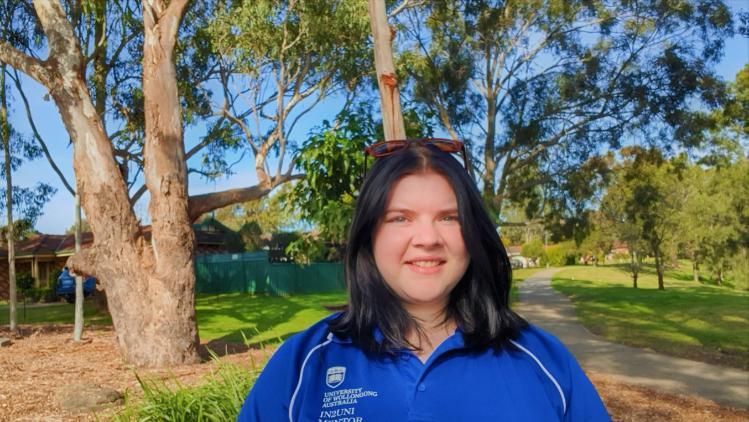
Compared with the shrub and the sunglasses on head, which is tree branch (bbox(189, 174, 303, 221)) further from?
the shrub

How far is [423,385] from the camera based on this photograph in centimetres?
153

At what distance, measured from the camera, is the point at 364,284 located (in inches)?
69.9

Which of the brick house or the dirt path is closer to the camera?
the dirt path

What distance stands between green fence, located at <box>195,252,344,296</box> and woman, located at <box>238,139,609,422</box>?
25.4 meters

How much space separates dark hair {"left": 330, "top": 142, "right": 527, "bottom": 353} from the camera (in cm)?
166

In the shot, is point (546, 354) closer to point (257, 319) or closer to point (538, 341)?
point (538, 341)

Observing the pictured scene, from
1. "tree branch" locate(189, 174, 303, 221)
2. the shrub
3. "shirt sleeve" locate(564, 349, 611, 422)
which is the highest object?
"tree branch" locate(189, 174, 303, 221)

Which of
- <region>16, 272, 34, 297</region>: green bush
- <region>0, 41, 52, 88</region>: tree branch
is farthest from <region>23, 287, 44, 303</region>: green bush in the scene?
<region>0, 41, 52, 88</region>: tree branch

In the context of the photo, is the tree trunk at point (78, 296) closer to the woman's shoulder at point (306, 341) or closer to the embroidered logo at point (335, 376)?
the woman's shoulder at point (306, 341)

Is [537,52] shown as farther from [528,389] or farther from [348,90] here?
[528,389]

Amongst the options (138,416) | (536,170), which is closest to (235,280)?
(536,170)

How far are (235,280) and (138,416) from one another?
85.9ft

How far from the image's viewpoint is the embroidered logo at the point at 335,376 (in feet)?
5.13

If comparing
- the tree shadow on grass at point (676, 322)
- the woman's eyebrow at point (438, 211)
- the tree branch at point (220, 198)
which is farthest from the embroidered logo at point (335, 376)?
the tree shadow on grass at point (676, 322)
